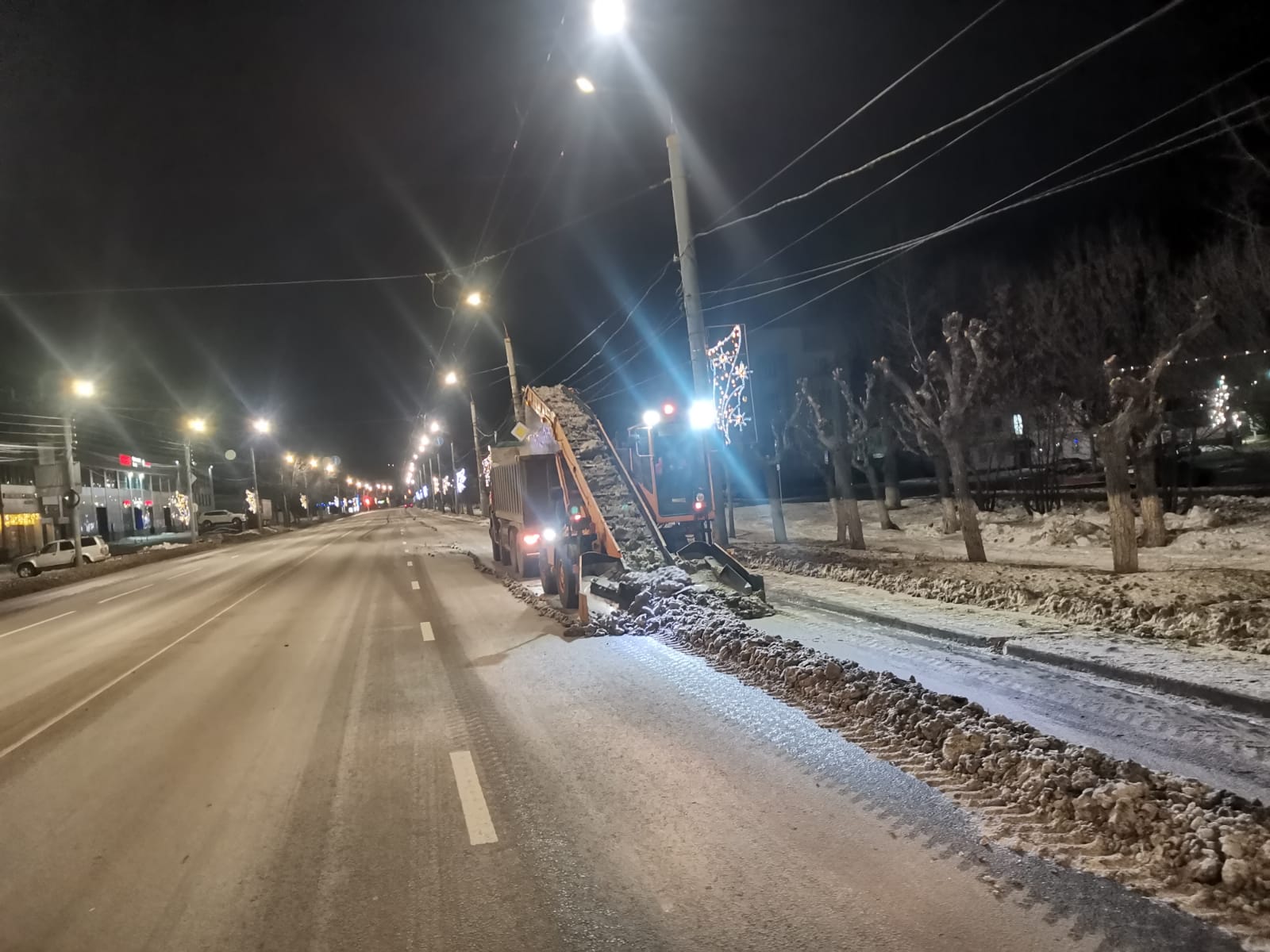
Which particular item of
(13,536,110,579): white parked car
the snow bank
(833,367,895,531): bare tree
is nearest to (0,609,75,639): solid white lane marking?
the snow bank

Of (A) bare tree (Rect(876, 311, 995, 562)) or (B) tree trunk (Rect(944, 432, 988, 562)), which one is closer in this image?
(A) bare tree (Rect(876, 311, 995, 562))

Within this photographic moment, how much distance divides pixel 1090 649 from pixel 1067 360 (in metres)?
16.8

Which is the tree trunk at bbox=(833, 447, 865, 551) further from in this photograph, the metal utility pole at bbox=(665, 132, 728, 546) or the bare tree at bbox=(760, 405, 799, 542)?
the metal utility pole at bbox=(665, 132, 728, 546)

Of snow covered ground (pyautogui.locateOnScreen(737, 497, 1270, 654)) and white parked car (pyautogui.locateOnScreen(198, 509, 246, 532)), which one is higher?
white parked car (pyautogui.locateOnScreen(198, 509, 246, 532))

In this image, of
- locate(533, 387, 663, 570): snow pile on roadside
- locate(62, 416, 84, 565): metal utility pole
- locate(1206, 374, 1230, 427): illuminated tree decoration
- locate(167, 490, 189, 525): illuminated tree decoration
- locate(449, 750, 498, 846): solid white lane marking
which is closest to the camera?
locate(449, 750, 498, 846): solid white lane marking

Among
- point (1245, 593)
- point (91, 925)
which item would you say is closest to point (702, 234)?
point (1245, 593)

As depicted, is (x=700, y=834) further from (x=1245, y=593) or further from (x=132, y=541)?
(x=132, y=541)

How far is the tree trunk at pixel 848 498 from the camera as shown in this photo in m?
21.2

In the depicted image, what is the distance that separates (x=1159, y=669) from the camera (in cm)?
739

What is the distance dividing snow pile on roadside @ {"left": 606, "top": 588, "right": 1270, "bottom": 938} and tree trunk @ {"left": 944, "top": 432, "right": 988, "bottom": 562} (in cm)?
936

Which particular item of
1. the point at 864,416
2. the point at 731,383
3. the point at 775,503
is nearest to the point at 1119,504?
the point at 731,383

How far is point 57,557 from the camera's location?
3647cm

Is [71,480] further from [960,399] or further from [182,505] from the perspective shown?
[960,399]

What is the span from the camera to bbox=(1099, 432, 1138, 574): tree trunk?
1305 centimetres
